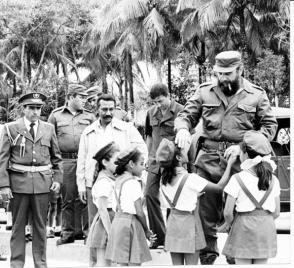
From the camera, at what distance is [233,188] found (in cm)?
501

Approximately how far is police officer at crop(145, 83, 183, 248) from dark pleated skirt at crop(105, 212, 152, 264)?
1.34 meters

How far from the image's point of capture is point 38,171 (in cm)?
636

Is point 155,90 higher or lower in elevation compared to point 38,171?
higher

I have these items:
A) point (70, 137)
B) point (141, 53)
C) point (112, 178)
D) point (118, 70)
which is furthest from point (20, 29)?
point (112, 178)

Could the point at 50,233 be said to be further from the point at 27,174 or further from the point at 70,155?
the point at 27,174

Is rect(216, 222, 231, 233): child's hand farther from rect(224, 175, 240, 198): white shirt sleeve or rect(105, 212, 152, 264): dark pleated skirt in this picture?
rect(105, 212, 152, 264): dark pleated skirt

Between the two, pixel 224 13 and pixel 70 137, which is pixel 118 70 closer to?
pixel 224 13

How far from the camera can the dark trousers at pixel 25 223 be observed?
6.32 meters

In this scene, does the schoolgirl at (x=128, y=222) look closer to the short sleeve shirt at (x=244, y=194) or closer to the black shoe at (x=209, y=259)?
the black shoe at (x=209, y=259)

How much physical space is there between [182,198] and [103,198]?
0.77 metres

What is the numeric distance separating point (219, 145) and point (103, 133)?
1.56 metres

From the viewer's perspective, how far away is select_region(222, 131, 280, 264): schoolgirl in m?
4.99

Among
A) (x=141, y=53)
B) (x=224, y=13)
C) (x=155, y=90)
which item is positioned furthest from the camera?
(x=141, y=53)

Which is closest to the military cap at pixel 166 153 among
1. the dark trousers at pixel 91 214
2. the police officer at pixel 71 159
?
the dark trousers at pixel 91 214
